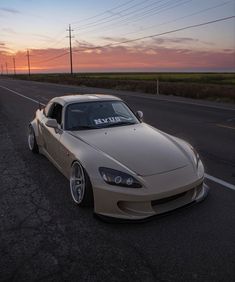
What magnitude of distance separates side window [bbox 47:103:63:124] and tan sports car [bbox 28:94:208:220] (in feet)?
0.17

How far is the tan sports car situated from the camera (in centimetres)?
403

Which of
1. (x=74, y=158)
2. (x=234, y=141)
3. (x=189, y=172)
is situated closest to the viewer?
(x=189, y=172)

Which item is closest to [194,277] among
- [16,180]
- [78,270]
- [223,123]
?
[78,270]

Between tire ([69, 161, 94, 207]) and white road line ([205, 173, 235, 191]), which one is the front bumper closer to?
tire ([69, 161, 94, 207])

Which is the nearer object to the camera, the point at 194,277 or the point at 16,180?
the point at 194,277

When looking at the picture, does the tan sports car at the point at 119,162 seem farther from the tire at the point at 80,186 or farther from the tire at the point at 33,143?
the tire at the point at 33,143

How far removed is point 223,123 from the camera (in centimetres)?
1179

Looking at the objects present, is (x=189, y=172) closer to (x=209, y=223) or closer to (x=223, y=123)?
(x=209, y=223)

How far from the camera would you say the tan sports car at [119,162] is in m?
4.03

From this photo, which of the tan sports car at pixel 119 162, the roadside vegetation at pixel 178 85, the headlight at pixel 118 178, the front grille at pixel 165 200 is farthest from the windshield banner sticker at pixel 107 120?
the roadside vegetation at pixel 178 85

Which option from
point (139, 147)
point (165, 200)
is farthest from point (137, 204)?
point (139, 147)

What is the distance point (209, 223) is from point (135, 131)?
193 centimetres

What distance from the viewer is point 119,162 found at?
4324mm

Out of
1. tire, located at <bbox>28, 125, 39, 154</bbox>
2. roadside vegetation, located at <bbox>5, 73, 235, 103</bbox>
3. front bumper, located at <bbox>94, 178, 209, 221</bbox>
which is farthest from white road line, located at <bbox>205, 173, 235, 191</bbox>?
roadside vegetation, located at <bbox>5, 73, 235, 103</bbox>
